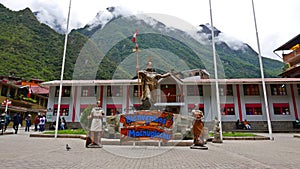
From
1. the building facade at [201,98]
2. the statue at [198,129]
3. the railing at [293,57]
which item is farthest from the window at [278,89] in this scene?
the statue at [198,129]

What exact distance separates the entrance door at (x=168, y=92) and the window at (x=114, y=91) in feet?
16.7

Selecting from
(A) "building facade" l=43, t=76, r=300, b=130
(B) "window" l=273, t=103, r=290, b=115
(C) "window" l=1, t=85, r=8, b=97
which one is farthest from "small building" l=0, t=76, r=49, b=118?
(B) "window" l=273, t=103, r=290, b=115

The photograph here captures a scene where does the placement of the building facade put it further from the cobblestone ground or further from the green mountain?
the cobblestone ground

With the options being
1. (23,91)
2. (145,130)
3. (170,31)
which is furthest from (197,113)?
(23,91)

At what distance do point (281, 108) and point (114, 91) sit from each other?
19507 millimetres

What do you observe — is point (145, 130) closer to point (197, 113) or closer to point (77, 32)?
point (197, 113)

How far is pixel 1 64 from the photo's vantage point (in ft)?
153

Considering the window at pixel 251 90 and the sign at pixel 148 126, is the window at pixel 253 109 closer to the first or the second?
the window at pixel 251 90

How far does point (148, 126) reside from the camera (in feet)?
30.7

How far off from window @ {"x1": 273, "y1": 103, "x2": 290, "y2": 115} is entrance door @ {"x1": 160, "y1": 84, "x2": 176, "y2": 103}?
457 inches

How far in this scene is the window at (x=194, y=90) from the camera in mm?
24359

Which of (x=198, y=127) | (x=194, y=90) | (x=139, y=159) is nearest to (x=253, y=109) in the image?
(x=194, y=90)

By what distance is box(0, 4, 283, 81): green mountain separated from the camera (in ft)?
102

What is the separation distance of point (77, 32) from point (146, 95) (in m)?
64.9
